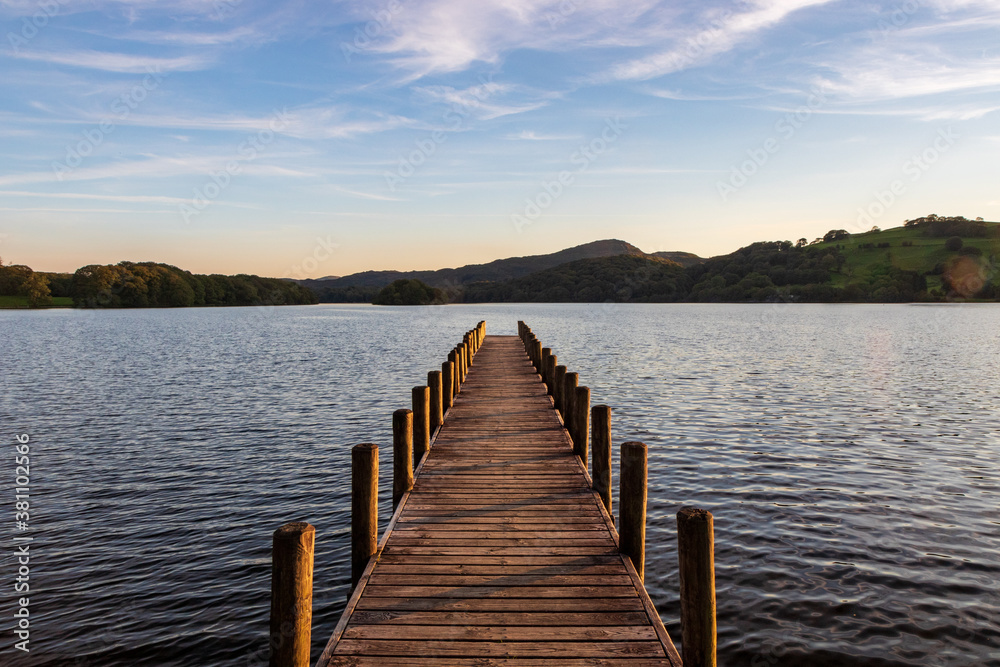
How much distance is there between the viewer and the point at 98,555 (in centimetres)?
936

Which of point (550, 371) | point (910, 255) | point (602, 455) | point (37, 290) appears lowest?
point (602, 455)

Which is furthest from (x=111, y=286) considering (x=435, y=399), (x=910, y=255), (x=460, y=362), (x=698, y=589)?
(x=910, y=255)

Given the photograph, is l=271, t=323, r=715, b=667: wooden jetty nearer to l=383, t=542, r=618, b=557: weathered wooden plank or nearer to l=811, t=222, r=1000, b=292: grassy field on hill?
l=383, t=542, r=618, b=557: weathered wooden plank

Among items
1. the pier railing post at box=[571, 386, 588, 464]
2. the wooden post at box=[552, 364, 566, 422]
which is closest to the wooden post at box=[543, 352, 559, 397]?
the wooden post at box=[552, 364, 566, 422]

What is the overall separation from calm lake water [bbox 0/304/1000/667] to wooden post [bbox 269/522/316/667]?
2.98m

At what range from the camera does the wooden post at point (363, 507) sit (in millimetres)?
6562

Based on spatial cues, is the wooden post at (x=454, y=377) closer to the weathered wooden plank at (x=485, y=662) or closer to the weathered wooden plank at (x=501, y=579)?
the weathered wooden plank at (x=501, y=579)

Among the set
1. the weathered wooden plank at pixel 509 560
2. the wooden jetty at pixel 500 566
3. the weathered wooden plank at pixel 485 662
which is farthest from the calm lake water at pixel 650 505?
the weathered wooden plank at pixel 485 662

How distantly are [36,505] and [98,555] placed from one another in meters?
3.69

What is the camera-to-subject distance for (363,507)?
664 centimetres

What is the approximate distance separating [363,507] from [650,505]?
269 inches

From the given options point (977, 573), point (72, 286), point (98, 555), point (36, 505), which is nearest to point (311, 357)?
point (36, 505)

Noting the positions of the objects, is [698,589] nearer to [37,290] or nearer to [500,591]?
[500,591]

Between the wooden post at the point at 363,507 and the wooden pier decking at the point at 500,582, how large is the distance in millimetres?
215
